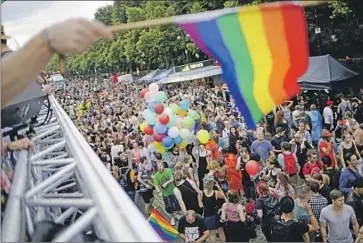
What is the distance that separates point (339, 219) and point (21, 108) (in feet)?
13.4

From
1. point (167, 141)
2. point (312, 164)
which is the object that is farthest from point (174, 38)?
point (312, 164)

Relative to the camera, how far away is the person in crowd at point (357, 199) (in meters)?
6.56

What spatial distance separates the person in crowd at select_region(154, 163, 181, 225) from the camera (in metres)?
8.21

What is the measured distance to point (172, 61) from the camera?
45.4 meters

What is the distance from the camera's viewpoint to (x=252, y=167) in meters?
8.81

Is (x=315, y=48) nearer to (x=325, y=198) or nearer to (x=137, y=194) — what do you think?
(x=137, y=194)

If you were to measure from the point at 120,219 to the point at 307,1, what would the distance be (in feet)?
4.99

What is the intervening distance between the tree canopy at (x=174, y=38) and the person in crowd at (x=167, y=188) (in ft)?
8.52

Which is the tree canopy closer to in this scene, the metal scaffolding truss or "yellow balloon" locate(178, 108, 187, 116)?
the metal scaffolding truss

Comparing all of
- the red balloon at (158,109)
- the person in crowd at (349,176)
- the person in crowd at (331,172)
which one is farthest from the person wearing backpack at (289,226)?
the red balloon at (158,109)

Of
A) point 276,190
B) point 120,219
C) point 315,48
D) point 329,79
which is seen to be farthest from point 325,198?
point 315,48

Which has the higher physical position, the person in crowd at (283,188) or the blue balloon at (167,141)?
the blue balloon at (167,141)

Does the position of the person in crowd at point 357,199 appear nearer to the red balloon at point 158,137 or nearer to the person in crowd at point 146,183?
the person in crowd at point 146,183

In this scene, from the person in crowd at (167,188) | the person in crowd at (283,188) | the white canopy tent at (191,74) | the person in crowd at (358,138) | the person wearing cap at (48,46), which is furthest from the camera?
the white canopy tent at (191,74)
